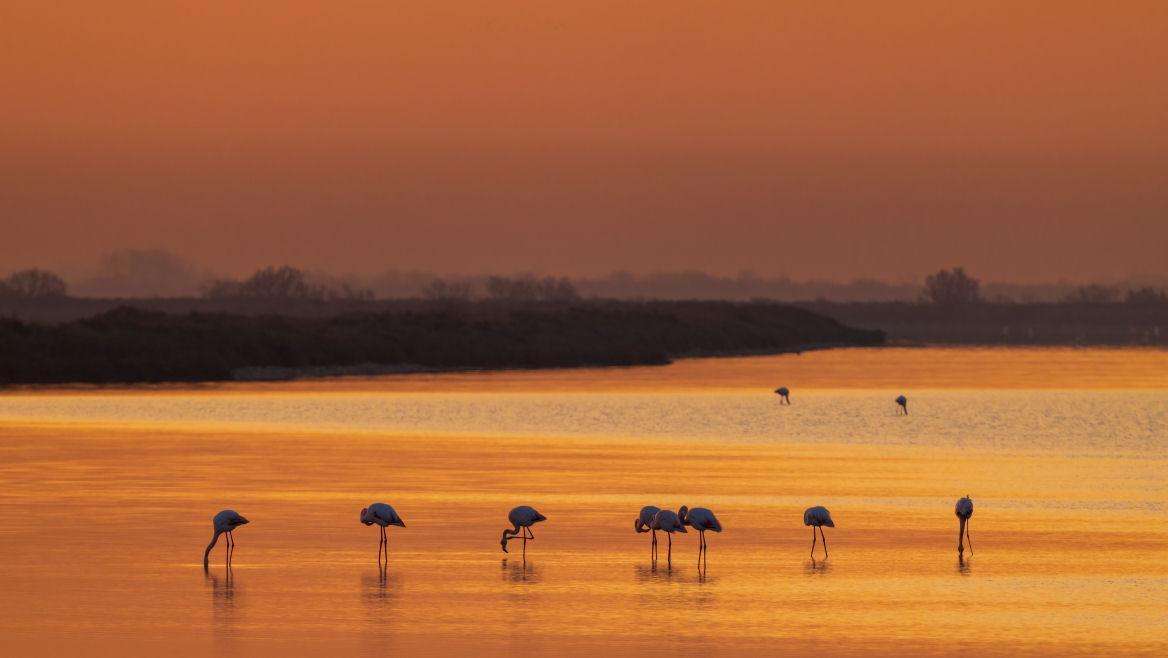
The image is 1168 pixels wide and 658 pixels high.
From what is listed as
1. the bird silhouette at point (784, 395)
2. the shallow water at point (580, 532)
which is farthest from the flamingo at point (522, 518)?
the bird silhouette at point (784, 395)

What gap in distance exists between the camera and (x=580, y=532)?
1894 cm

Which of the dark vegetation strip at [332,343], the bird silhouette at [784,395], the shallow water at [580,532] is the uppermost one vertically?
the dark vegetation strip at [332,343]

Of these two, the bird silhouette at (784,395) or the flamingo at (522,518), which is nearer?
the flamingo at (522,518)

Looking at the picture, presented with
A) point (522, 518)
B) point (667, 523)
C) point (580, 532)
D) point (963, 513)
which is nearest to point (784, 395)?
point (580, 532)

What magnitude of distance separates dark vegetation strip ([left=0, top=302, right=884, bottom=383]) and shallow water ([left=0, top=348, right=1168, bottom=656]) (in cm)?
2147

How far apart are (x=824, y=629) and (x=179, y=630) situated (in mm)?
4803

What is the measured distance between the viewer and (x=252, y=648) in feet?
41.5

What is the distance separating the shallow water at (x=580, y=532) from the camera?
44.1ft

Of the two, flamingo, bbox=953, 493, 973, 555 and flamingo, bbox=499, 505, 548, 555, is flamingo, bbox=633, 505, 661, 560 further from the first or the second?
flamingo, bbox=953, 493, 973, 555

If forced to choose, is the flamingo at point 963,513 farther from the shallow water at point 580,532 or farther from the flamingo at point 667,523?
the flamingo at point 667,523

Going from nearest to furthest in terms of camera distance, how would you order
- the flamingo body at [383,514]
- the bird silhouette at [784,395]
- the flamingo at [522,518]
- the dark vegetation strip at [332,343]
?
the flamingo body at [383,514], the flamingo at [522,518], the bird silhouette at [784,395], the dark vegetation strip at [332,343]

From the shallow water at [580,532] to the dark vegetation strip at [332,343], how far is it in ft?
70.4

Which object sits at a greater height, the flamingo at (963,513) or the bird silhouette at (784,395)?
the bird silhouette at (784,395)

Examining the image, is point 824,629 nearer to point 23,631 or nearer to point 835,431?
point 23,631
